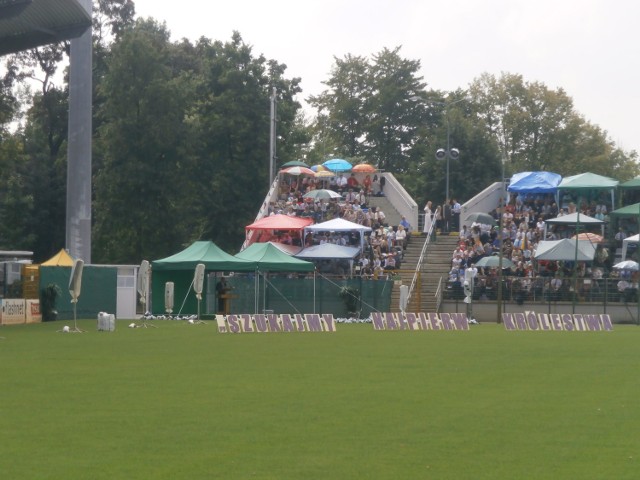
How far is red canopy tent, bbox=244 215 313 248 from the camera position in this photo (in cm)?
6203

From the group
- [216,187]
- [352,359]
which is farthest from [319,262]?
[352,359]

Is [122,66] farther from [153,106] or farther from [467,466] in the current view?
[467,466]

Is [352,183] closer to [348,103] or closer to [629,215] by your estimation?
[629,215]

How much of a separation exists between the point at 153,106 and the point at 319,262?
59.8 feet

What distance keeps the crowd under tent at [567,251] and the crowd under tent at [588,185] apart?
5384 millimetres

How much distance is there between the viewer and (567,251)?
190 ft

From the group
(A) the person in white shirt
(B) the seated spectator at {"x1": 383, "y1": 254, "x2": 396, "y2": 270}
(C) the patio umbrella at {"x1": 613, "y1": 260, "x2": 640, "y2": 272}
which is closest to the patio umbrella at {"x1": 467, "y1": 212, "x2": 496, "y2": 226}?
(B) the seated spectator at {"x1": 383, "y1": 254, "x2": 396, "y2": 270}

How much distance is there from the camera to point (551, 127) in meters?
100

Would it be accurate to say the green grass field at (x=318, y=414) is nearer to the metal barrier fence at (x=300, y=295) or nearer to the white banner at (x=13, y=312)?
the white banner at (x=13, y=312)

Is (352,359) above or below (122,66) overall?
below

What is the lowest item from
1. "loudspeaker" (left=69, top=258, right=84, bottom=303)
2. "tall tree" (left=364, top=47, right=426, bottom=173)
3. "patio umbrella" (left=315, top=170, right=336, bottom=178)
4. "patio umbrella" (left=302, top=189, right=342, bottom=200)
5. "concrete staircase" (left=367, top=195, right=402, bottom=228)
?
"loudspeaker" (left=69, top=258, right=84, bottom=303)

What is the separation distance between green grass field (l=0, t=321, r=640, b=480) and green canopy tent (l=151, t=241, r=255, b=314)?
2356 cm

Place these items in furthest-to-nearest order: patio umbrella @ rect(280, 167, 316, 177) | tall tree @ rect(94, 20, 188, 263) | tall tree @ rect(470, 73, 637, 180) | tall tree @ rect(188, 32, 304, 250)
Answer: tall tree @ rect(470, 73, 637, 180), tall tree @ rect(188, 32, 304, 250), tall tree @ rect(94, 20, 188, 263), patio umbrella @ rect(280, 167, 316, 177)

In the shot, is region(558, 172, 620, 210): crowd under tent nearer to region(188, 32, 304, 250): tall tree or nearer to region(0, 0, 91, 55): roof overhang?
region(188, 32, 304, 250): tall tree
